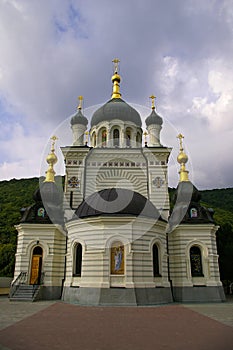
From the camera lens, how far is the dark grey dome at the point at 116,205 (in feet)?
54.7

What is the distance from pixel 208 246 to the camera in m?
19.6

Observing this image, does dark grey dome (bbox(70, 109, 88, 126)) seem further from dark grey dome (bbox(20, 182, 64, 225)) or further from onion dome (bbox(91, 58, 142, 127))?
dark grey dome (bbox(20, 182, 64, 225))

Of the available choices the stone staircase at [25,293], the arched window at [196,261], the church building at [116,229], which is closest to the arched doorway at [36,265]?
the church building at [116,229]

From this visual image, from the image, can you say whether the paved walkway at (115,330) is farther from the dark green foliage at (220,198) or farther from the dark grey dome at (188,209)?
the dark green foliage at (220,198)

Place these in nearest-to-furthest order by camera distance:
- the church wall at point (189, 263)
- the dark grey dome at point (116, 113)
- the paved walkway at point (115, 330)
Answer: the paved walkway at point (115, 330) → the church wall at point (189, 263) → the dark grey dome at point (116, 113)

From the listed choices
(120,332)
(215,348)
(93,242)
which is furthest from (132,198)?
(215,348)

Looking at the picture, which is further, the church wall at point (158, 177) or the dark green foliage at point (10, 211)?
the dark green foliage at point (10, 211)

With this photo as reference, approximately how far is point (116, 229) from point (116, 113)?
1362cm

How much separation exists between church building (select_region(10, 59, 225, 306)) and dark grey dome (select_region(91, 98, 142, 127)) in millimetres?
96

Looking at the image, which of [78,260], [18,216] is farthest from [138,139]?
[18,216]

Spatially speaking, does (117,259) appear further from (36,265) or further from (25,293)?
(36,265)

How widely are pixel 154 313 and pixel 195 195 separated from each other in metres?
10.9

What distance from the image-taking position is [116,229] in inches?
636

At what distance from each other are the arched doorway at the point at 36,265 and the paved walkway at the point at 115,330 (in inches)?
257
